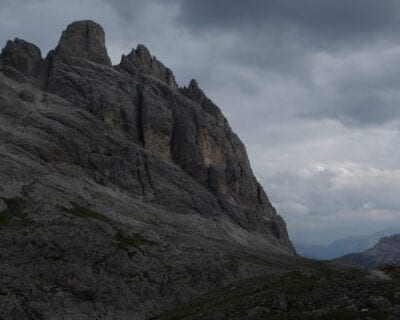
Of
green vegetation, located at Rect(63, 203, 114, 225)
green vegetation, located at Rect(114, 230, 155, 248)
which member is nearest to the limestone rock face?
green vegetation, located at Rect(63, 203, 114, 225)

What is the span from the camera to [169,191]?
6708 inches

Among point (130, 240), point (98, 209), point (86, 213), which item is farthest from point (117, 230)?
point (98, 209)

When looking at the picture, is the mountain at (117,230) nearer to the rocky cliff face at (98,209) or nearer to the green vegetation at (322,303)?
the green vegetation at (322,303)

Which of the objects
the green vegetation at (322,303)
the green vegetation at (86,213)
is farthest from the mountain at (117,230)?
the green vegetation at (86,213)

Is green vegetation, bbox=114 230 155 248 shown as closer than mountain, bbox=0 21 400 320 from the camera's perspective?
Result: No

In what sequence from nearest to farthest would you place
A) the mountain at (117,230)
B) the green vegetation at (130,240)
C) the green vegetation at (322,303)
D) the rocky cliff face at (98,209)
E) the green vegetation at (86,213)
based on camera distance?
1. the green vegetation at (322,303)
2. the mountain at (117,230)
3. the rocky cliff face at (98,209)
4. the green vegetation at (130,240)
5. the green vegetation at (86,213)

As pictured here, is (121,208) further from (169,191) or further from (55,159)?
(169,191)

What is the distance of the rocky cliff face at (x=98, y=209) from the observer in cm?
7981

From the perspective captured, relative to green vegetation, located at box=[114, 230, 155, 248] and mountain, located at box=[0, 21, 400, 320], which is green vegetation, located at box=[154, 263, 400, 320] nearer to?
mountain, located at box=[0, 21, 400, 320]

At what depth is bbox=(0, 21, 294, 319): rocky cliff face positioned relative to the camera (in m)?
79.8

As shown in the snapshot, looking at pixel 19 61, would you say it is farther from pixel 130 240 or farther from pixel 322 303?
pixel 322 303

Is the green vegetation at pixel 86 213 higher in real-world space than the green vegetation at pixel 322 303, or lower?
higher

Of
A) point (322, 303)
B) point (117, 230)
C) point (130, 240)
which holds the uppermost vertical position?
point (117, 230)

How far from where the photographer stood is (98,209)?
11656cm
